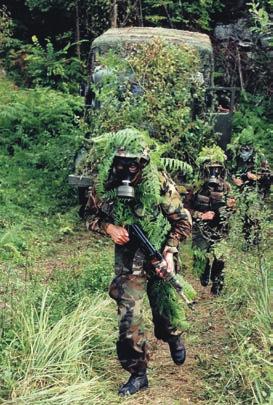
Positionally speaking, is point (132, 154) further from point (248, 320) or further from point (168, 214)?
point (248, 320)

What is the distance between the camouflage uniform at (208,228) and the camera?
700 centimetres

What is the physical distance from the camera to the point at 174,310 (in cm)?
512

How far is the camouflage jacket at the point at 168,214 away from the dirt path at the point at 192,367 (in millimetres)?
899

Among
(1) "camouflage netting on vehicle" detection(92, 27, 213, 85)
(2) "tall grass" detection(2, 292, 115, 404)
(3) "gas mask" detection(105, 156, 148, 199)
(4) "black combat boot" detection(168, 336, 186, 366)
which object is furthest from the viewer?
(1) "camouflage netting on vehicle" detection(92, 27, 213, 85)

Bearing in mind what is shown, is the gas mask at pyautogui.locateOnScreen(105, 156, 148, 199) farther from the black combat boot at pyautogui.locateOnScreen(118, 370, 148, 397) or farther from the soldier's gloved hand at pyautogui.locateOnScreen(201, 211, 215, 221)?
the soldier's gloved hand at pyautogui.locateOnScreen(201, 211, 215, 221)

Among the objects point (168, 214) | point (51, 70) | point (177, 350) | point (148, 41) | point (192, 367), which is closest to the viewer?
point (168, 214)

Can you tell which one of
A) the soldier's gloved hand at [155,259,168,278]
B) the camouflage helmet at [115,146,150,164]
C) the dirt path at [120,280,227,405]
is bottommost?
the dirt path at [120,280,227,405]

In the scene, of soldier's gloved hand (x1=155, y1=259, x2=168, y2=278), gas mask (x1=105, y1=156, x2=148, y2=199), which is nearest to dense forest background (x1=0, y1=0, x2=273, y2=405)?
soldier's gloved hand (x1=155, y1=259, x2=168, y2=278)

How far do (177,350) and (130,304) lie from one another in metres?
0.66

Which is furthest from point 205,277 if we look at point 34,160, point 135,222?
point 34,160

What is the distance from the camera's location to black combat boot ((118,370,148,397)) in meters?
4.81

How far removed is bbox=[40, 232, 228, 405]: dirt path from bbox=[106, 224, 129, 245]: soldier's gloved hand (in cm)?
97

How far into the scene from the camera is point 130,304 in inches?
189

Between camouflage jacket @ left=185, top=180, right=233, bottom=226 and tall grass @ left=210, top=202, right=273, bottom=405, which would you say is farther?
camouflage jacket @ left=185, top=180, right=233, bottom=226
